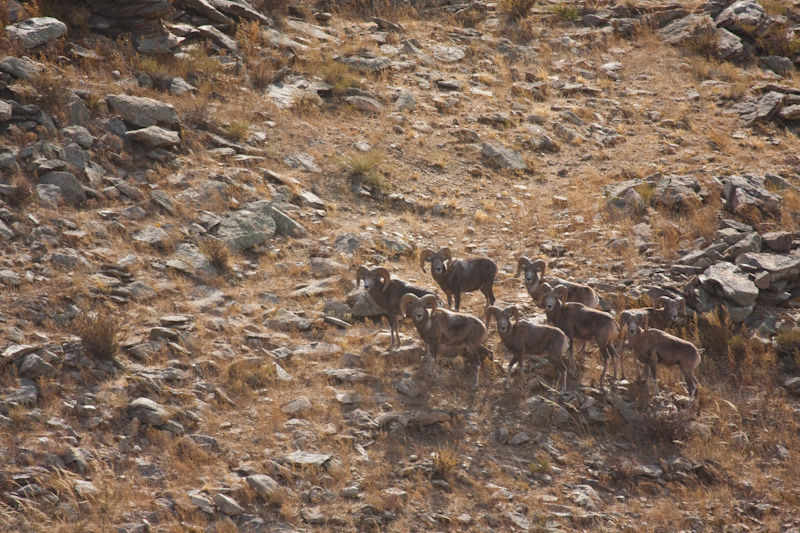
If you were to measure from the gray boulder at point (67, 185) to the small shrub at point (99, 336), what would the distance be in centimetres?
411

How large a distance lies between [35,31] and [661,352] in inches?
640

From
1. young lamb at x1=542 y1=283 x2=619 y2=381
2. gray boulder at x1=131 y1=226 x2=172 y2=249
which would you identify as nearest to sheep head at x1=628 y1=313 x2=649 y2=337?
young lamb at x1=542 y1=283 x2=619 y2=381

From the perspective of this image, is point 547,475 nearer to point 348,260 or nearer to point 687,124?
point 348,260

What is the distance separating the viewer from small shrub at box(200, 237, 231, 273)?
1351 centimetres

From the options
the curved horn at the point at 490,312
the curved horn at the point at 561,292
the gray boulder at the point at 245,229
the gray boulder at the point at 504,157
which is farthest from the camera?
the gray boulder at the point at 504,157

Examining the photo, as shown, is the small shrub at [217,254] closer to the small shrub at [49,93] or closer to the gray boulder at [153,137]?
the gray boulder at [153,137]

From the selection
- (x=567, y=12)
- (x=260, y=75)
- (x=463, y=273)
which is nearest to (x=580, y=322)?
(x=463, y=273)

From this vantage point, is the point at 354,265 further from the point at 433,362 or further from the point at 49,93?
the point at 49,93

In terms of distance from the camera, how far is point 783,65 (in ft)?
79.9

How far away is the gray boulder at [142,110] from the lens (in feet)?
52.9

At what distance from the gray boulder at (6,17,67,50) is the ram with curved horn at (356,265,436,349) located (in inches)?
440

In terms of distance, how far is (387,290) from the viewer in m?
12.2

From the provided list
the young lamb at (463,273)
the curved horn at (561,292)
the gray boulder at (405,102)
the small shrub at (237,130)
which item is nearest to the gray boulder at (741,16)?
the gray boulder at (405,102)

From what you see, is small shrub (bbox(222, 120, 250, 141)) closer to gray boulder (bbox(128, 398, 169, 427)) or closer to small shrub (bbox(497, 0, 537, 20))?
gray boulder (bbox(128, 398, 169, 427))
